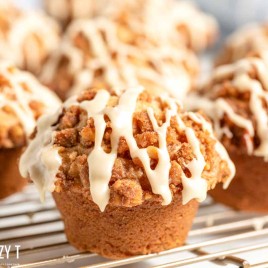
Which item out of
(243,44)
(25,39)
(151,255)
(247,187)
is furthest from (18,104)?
(243,44)

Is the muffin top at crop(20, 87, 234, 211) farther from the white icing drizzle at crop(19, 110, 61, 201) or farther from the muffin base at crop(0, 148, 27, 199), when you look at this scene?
the muffin base at crop(0, 148, 27, 199)

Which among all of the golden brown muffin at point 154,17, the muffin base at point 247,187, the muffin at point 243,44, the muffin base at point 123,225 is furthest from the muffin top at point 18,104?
the muffin at point 243,44

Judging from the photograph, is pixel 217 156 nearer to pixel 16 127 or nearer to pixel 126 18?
pixel 16 127

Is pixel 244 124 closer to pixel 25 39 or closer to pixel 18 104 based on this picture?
pixel 18 104

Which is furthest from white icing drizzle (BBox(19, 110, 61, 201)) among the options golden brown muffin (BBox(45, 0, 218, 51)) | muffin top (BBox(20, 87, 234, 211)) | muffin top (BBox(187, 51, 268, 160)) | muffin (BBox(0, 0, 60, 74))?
muffin (BBox(0, 0, 60, 74))

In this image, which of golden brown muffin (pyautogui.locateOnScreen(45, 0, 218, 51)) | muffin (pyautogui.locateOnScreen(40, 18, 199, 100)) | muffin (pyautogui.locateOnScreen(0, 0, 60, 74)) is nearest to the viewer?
muffin (pyautogui.locateOnScreen(40, 18, 199, 100))

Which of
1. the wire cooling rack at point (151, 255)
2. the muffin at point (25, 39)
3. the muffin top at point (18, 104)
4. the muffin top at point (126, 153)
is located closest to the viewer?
the muffin top at point (126, 153)

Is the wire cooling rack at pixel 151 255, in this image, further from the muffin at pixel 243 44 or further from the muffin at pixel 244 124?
the muffin at pixel 243 44
